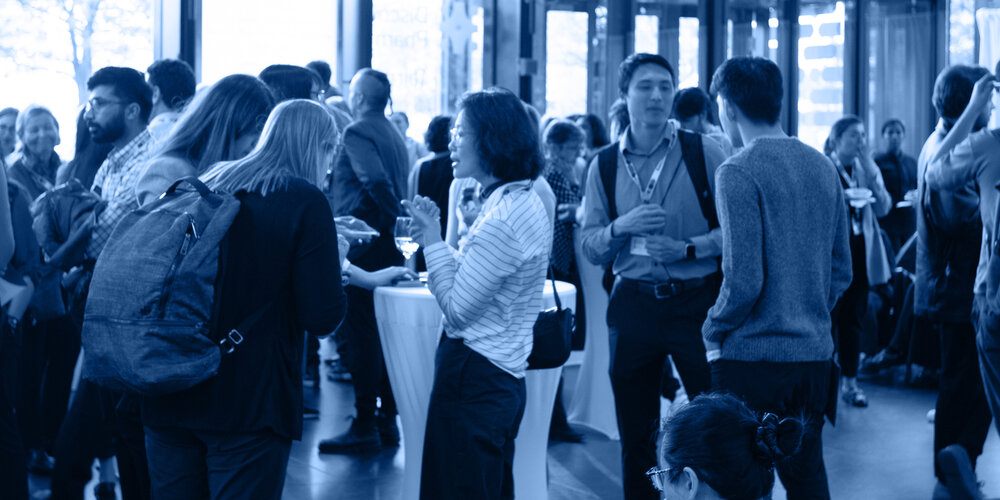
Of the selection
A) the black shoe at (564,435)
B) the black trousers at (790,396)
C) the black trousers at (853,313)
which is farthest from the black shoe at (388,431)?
the black trousers at (790,396)

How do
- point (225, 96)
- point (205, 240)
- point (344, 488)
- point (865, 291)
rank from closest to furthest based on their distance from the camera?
point (205, 240), point (225, 96), point (344, 488), point (865, 291)

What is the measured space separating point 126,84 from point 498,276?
1656 mm

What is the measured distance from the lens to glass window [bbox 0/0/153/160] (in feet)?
27.3

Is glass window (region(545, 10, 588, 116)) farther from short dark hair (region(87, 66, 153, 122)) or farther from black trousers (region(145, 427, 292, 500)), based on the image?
black trousers (region(145, 427, 292, 500))

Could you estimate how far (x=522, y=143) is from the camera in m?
3.20

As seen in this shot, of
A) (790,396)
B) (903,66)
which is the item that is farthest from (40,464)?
(903,66)

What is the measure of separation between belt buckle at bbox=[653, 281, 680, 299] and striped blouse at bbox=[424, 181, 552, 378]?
2.08ft

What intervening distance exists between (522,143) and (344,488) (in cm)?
223

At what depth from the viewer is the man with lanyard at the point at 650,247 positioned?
3.75m

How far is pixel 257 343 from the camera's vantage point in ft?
8.64

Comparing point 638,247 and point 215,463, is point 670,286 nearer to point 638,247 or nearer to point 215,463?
point 638,247

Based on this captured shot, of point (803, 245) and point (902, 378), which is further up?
point (803, 245)

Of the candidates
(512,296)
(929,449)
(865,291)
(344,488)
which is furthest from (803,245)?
(865,291)

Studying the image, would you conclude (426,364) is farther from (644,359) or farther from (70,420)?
(70,420)
